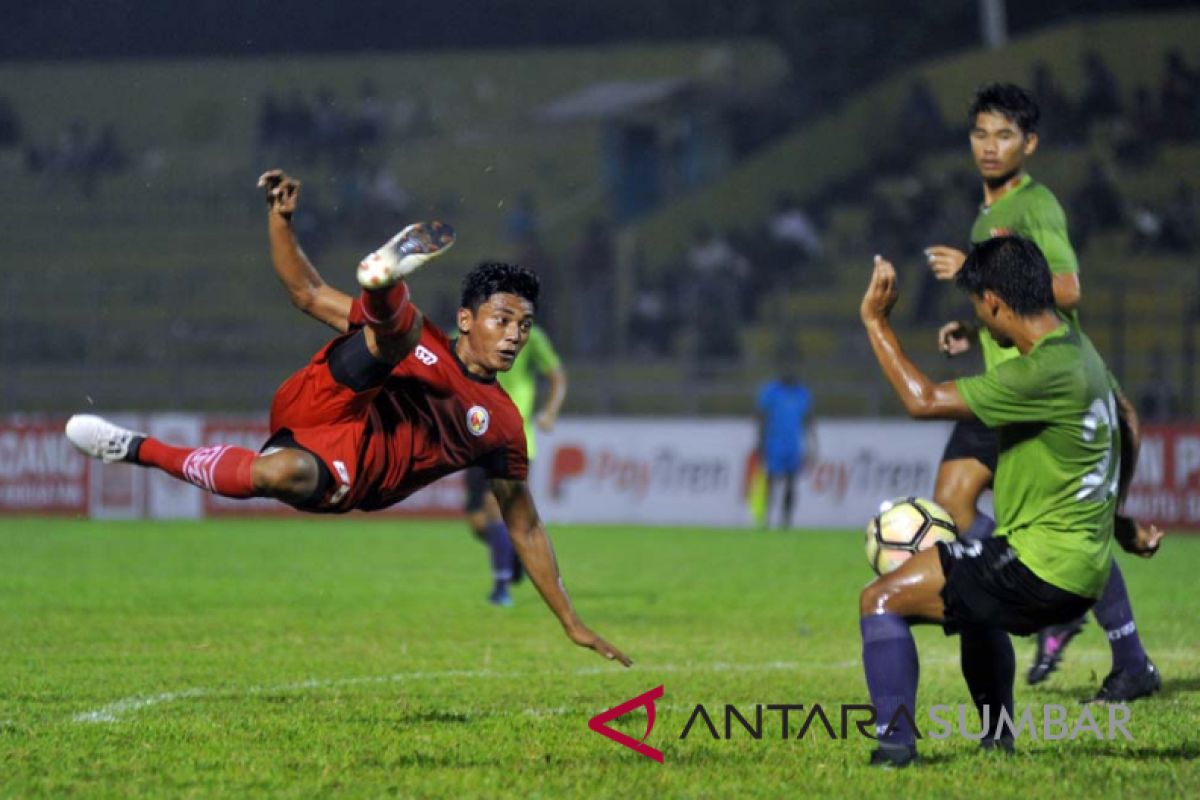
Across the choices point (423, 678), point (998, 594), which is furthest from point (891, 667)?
point (423, 678)

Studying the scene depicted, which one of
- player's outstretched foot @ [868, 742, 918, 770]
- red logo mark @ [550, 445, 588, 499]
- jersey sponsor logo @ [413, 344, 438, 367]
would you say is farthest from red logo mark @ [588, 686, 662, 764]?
red logo mark @ [550, 445, 588, 499]

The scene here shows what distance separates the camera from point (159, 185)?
36219 mm

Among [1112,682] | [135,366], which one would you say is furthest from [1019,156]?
[135,366]

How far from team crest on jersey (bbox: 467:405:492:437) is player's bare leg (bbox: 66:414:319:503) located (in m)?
0.66

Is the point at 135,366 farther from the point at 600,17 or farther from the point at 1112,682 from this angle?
the point at 1112,682

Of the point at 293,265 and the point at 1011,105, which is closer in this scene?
the point at 293,265

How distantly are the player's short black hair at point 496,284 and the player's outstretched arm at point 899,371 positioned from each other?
64.0 inches

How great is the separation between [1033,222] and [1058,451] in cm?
214

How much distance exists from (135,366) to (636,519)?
823cm

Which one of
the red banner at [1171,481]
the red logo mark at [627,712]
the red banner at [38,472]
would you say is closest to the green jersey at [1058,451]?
the red logo mark at [627,712]

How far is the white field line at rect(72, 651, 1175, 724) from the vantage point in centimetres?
→ 783

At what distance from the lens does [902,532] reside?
276 inches

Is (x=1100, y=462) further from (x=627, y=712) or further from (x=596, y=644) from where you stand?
(x=627, y=712)

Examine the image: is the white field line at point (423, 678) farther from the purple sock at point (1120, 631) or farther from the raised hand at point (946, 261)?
the raised hand at point (946, 261)
